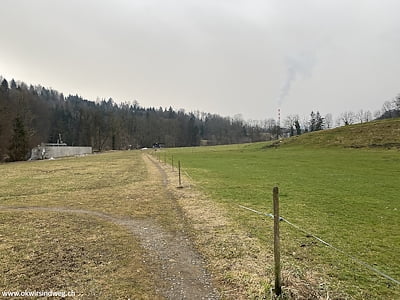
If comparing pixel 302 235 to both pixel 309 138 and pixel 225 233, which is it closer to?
pixel 225 233

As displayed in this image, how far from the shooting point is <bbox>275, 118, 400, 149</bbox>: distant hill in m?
49.8

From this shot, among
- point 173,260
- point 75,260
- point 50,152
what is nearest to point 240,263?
point 173,260

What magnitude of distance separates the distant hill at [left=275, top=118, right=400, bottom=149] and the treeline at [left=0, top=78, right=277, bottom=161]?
6401 cm

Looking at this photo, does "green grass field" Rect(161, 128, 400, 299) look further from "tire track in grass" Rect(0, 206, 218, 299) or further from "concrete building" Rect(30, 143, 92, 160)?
"concrete building" Rect(30, 143, 92, 160)

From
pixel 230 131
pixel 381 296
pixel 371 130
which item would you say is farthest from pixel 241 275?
pixel 230 131

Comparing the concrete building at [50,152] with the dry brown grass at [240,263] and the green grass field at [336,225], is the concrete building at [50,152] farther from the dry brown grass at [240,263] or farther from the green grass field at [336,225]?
the dry brown grass at [240,263]

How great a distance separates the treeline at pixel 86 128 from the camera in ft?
200

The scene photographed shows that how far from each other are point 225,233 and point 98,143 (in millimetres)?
111108

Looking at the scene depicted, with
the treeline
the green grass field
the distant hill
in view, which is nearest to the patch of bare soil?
the green grass field

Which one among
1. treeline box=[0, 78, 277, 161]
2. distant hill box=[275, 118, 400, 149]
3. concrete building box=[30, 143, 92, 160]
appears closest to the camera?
distant hill box=[275, 118, 400, 149]

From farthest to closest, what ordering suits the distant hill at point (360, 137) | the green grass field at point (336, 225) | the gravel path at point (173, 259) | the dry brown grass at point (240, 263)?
1. the distant hill at point (360, 137)
2. the green grass field at point (336, 225)
3. the gravel path at point (173, 259)
4. the dry brown grass at point (240, 263)

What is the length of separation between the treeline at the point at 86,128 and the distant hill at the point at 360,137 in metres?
64.0

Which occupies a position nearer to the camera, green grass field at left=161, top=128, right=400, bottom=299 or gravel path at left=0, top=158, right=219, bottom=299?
gravel path at left=0, top=158, right=219, bottom=299

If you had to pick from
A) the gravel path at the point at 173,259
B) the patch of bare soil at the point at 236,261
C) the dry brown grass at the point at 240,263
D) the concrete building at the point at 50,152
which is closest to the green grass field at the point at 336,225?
the dry brown grass at the point at 240,263
